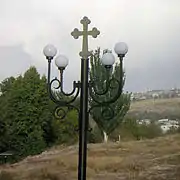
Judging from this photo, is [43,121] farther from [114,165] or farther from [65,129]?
[114,165]

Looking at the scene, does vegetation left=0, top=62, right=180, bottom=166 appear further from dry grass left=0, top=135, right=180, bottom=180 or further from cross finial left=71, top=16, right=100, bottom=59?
cross finial left=71, top=16, right=100, bottom=59

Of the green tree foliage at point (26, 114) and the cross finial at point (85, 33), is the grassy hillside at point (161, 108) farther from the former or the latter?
the cross finial at point (85, 33)

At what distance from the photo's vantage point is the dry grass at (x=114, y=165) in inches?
282

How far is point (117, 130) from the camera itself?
13125 millimetres

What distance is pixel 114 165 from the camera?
806cm

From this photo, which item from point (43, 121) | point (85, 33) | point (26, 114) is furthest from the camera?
point (43, 121)

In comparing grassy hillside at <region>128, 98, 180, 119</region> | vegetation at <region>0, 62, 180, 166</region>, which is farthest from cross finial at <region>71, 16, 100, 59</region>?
grassy hillside at <region>128, 98, 180, 119</region>

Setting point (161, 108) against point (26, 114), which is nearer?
point (161, 108)

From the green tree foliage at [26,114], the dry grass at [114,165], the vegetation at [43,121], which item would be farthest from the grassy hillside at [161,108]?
the green tree foliage at [26,114]

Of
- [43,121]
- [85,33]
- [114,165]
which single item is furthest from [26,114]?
[85,33]

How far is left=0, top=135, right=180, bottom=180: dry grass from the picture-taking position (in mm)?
7152

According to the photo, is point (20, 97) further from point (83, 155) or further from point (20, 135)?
point (83, 155)

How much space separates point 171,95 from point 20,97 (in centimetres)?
424

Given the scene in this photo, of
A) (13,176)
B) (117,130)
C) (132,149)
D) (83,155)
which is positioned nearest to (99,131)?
(117,130)
